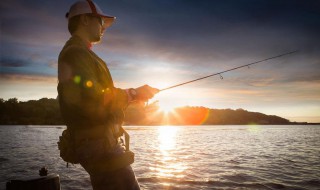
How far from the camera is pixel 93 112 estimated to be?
302cm

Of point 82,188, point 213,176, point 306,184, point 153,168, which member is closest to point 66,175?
point 82,188

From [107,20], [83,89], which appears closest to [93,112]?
[83,89]

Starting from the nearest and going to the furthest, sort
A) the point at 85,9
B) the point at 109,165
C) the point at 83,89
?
the point at 83,89 < the point at 109,165 < the point at 85,9

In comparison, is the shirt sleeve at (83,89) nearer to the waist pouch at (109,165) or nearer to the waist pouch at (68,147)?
the waist pouch at (68,147)

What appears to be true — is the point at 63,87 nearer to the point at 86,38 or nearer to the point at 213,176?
the point at 86,38

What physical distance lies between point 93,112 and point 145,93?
34.4 inches

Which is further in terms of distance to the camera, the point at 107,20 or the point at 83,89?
the point at 107,20

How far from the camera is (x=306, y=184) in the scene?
14156mm

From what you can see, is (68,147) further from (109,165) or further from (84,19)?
(84,19)

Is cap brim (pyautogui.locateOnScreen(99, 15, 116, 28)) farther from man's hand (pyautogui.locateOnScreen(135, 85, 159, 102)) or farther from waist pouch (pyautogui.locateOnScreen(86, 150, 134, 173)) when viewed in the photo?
waist pouch (pyautogui.locateOnScreen(86, 150, 134, 173))

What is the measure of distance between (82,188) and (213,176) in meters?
7.27

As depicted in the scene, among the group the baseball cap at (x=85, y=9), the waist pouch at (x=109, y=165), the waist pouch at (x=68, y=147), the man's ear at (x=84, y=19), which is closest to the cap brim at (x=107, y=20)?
the baseball cap at (x=85, y=9)

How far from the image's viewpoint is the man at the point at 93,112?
3004 mm

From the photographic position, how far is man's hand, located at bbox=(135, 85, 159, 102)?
3609 mm
